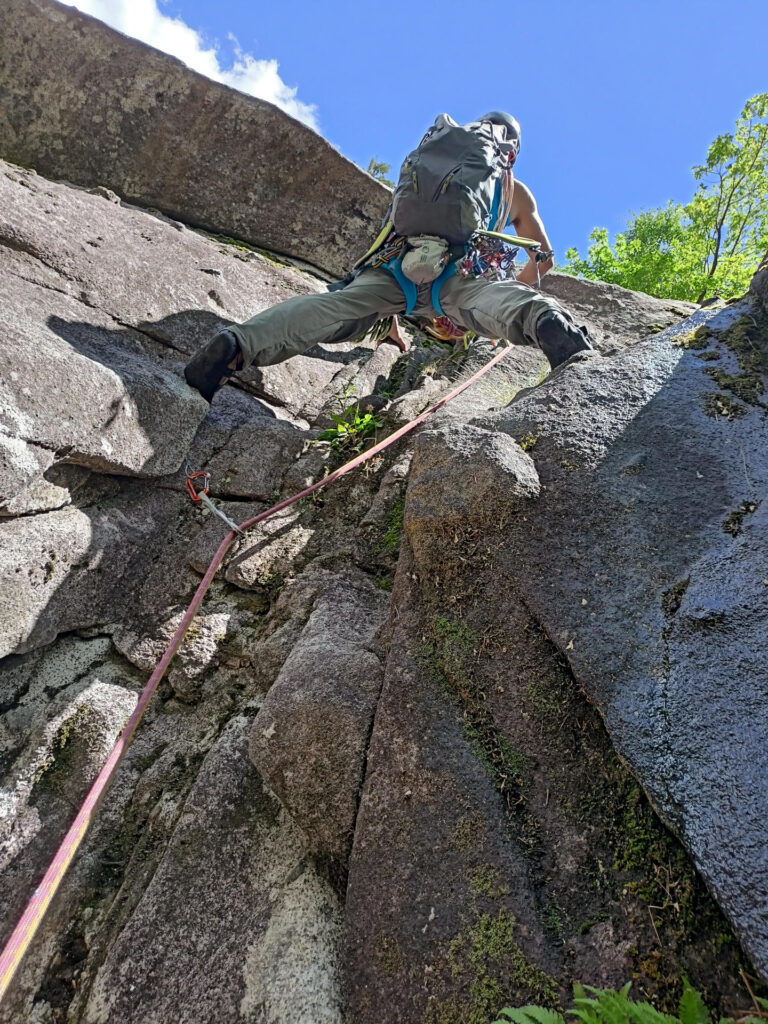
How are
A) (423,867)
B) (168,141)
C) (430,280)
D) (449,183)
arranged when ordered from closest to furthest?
1. (423,867)
2. (449,183)
3. (430,280)
4. (168,141)

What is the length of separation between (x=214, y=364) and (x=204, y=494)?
99 cm

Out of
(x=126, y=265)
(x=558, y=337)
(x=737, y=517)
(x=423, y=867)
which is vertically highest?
(x=126, y=265)

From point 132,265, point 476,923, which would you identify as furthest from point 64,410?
point 476,923

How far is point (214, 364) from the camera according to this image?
4.00m

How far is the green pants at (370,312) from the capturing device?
3.95 metres

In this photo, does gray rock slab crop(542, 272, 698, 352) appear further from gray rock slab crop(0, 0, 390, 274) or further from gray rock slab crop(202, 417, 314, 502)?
gray rock slab crop(202, 417, 314, 502)

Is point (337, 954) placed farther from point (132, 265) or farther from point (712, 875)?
point (132, 265)

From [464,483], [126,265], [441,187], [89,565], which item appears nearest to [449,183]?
[441,187]

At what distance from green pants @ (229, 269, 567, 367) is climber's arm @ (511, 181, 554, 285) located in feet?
4.39

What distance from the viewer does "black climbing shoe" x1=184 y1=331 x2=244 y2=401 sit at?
399 centimetres

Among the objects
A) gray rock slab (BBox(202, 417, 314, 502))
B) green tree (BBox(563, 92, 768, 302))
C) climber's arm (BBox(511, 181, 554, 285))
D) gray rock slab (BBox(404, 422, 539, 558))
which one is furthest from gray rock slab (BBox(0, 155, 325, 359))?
green tree (BBox(563, 92, 768, 302))

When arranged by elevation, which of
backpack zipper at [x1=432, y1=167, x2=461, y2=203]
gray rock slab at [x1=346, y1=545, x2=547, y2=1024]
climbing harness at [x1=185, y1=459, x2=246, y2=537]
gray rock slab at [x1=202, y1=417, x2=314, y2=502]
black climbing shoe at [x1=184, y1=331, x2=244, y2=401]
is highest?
backpack zipper at [x1=432, y1=167, x2=461, y2=203]

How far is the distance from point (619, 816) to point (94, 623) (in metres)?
2.61

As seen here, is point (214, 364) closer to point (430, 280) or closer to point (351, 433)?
point (351, 433)
